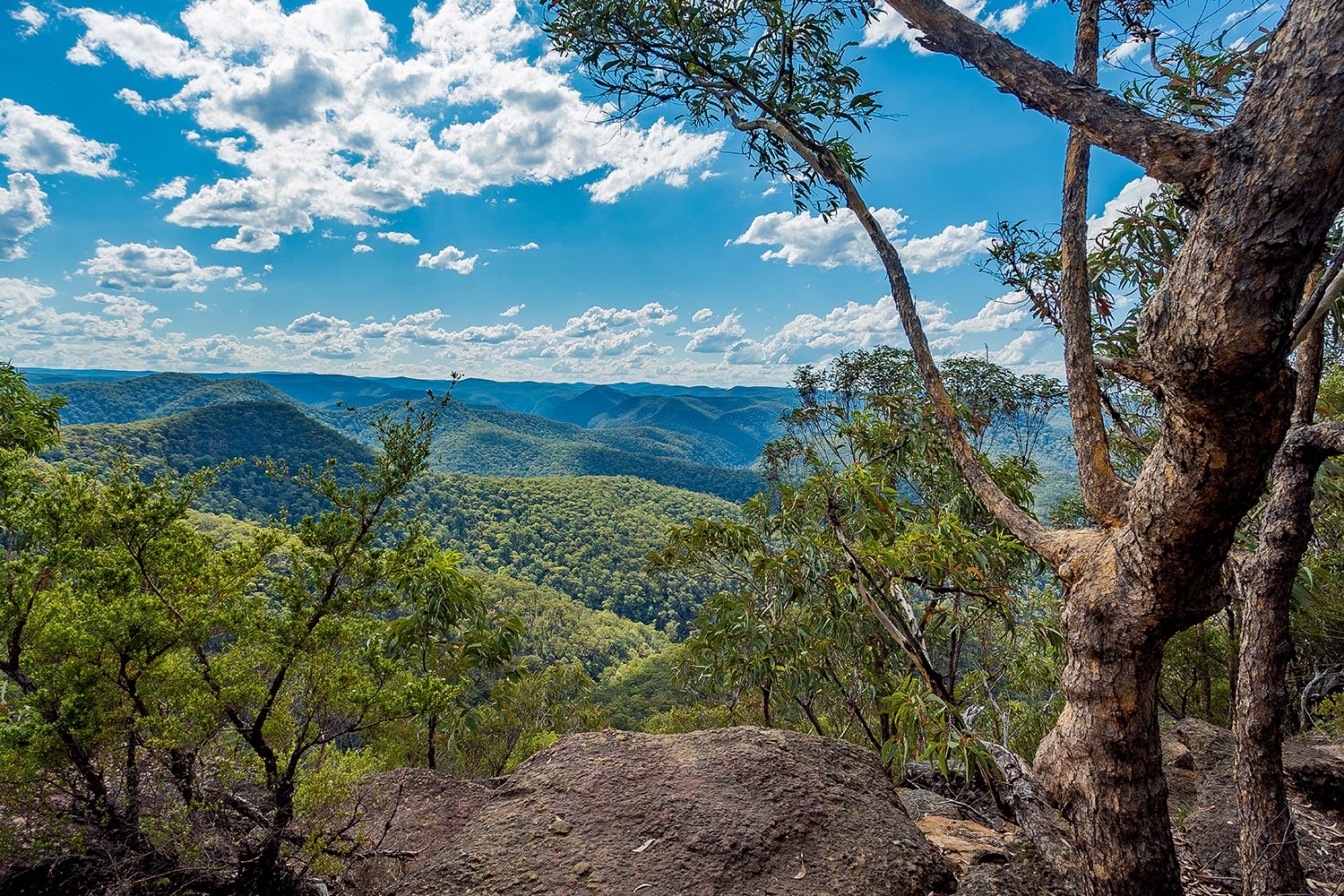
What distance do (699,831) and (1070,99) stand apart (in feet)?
9.94

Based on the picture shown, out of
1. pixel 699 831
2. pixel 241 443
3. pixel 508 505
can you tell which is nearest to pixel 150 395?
pixel 241 443

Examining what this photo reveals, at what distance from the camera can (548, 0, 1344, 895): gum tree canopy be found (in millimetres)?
1291

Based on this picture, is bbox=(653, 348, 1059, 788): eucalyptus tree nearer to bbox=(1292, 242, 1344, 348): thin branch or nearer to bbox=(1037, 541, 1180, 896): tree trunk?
bbox=(1037, 541, 1180, 896): tree trunk

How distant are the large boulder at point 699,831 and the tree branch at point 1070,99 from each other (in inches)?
101

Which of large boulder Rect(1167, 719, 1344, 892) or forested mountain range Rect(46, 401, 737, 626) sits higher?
large boulder Rect(1167, 719, 1344, 892)

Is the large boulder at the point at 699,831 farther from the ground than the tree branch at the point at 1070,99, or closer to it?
closer to it

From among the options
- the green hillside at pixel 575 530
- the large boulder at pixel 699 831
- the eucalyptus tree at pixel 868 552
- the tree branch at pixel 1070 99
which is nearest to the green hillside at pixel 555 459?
the green hillside at pixel 575 530

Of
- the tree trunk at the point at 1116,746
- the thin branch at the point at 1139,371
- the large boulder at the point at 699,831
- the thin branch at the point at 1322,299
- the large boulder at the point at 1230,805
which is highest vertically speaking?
the thin branch at the point at 1322,299

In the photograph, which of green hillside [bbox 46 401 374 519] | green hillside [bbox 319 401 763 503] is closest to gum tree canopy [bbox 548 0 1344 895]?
green hillside [bbox 46 401 374 519]

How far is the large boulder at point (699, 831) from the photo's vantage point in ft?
7.70

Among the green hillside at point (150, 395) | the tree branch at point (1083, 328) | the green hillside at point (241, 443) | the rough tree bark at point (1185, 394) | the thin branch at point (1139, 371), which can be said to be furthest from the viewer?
the green hillside at point (150, 395)

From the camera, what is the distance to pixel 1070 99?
1827 millimetres

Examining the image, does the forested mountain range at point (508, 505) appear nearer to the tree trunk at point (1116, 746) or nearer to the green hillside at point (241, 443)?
the green hillside at point (241, 443)

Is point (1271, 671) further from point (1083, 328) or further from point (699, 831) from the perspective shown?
point (699, 831)
